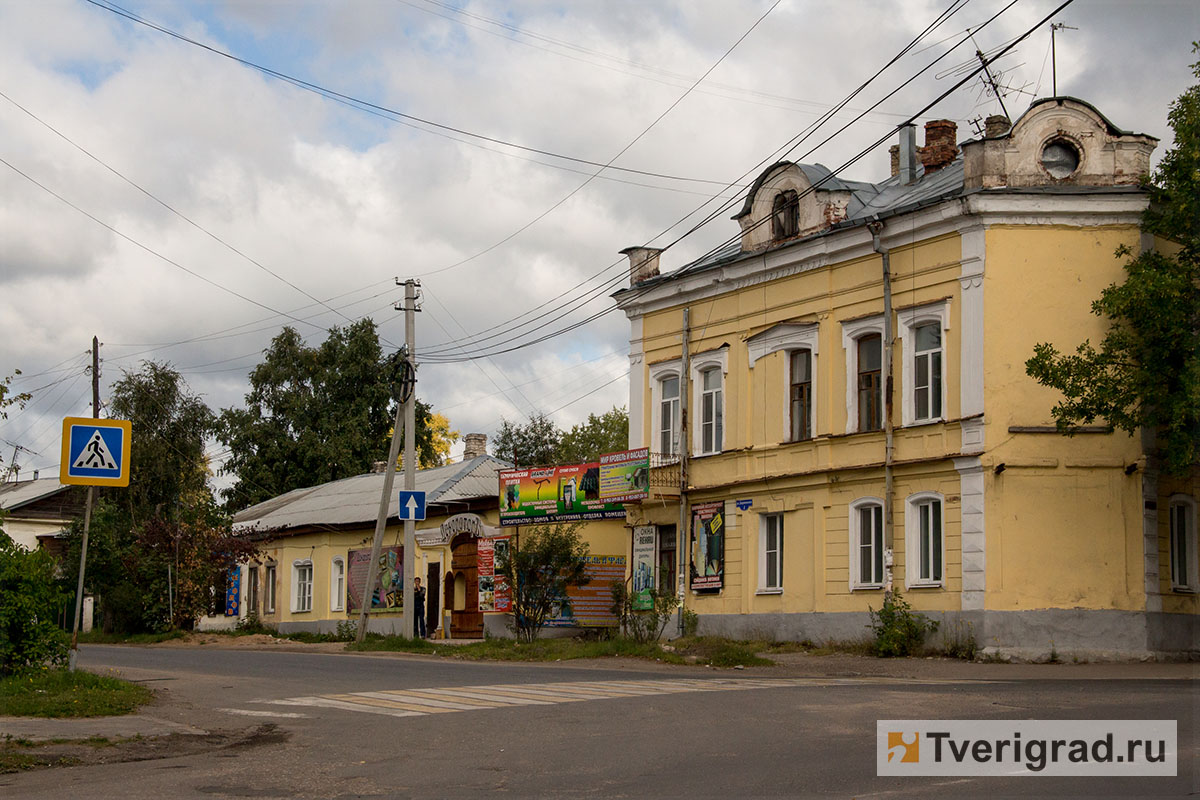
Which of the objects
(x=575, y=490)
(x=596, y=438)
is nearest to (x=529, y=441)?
(x=596, y=438)

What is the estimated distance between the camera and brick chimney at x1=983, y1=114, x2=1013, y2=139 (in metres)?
28.8

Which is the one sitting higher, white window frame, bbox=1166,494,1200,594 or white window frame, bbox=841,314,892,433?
white window frame, bbox=841,314,892,433

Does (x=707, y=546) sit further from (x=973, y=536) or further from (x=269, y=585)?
(x=269, y=585)

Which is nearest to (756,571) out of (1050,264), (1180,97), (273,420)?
(1050,264)

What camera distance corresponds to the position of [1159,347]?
22297mm

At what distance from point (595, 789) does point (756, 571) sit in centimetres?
2086

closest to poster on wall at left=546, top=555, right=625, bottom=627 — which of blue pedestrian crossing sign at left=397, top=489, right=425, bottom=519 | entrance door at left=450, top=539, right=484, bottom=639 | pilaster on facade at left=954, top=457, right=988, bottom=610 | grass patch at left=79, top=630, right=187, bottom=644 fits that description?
blue pedestrian crossing sign at left=397, top=489, right=425, bottom=519

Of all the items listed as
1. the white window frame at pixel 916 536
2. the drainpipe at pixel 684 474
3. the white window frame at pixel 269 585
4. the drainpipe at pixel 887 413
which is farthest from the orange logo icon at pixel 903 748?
the white window frame at pixel 269 585

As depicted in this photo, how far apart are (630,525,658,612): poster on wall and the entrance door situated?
620cm

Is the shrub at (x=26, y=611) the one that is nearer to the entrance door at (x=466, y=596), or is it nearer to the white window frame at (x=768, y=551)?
the white window frame at (x=768, y=551)

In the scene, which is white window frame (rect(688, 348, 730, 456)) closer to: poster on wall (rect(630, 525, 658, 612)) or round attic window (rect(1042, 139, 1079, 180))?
poster on wall (rect(630, 525, 658, 612))

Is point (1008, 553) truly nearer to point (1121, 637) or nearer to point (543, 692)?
point (1121, 637)

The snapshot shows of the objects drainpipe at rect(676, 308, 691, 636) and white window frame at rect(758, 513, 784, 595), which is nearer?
white window frame at rect(758, 513, 784, 595)

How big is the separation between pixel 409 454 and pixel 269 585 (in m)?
18.6
